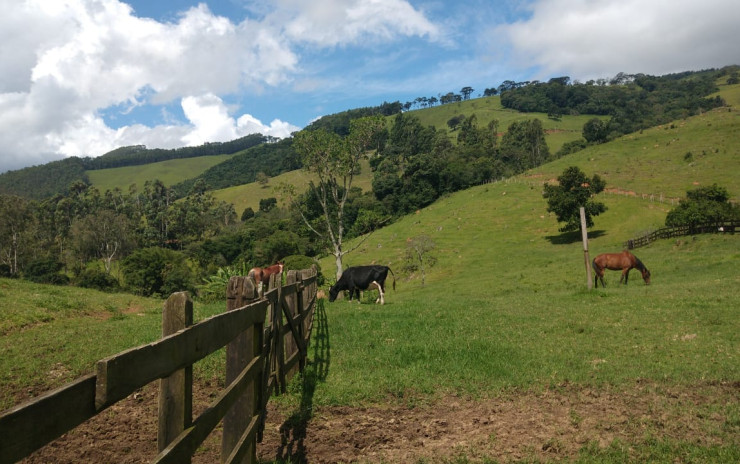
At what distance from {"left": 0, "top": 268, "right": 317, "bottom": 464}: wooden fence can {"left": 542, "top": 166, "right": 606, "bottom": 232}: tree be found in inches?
2067

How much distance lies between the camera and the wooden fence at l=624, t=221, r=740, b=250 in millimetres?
36844

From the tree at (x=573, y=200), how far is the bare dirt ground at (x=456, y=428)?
160 feet

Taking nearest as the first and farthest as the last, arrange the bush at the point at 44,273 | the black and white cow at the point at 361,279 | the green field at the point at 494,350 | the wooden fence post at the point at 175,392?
the wooden fence post at the point at 175,392, the green field at the point at 494,350, the black and white cow at the point at 361,279, the bush at the point at 44,273

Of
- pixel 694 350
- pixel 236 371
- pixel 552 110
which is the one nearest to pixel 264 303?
pixel 236 371

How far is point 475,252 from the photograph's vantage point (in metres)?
55.5

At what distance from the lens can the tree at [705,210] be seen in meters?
40.7

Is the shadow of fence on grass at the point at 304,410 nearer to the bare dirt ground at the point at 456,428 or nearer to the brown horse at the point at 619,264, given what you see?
the bare dirt ground at the point at 456,428

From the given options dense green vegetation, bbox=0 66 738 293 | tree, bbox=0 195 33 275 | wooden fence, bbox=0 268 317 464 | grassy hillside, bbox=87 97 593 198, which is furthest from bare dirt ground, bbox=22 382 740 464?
grassy hillside, bbox=87 97 593 198

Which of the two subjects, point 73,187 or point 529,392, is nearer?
point 529,392

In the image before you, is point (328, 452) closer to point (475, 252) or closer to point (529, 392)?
point (529, 392)

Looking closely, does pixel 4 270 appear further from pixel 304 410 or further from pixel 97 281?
pixel 304 410

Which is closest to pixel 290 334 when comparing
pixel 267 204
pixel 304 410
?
pixel 304 410

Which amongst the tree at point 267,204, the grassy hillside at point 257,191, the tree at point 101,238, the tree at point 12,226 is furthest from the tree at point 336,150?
the tree at point 267,204

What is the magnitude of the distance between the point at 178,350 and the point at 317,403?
16.9ft
